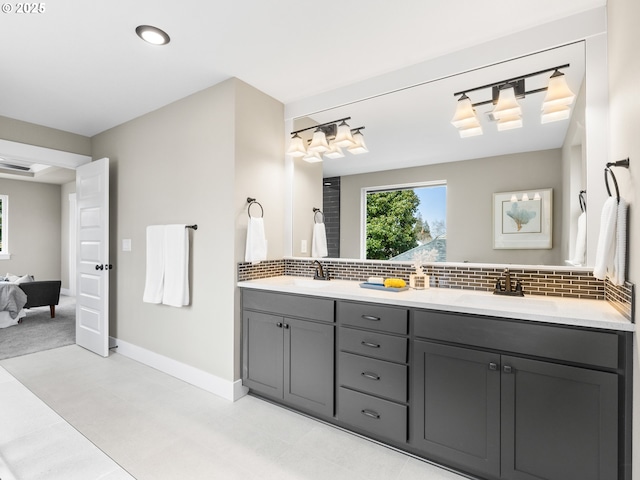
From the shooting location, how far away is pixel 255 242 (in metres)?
2.62

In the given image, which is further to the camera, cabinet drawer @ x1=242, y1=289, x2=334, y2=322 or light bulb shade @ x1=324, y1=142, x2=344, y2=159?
light bulb shade @ x1=324, y1=142, x2=344, y2=159

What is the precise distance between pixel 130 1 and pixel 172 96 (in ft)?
3.81

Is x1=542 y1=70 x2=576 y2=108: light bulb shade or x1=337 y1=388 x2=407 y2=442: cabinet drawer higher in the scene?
x1=542 y1=70 x2=576 y2=108: light bulb shade

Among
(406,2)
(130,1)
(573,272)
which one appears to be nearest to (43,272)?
(130,1)

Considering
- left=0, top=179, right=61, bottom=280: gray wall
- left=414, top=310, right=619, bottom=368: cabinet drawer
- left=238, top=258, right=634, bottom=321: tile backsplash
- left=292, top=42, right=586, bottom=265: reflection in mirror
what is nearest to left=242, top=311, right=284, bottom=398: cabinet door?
left=238, top=258, right=634, bottom=321: tile backsplash

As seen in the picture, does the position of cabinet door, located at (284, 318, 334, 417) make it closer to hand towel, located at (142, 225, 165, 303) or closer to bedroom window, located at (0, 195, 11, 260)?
hand towel, located at (142, 225, 165, 303)

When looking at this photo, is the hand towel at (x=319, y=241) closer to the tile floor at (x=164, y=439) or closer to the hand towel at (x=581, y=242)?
the tile floor at (x=164, y=439)

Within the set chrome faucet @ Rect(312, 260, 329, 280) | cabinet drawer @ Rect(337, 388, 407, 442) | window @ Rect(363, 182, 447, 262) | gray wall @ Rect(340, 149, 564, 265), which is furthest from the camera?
chrome faucet @ Rect(312, 260, 329, 280)

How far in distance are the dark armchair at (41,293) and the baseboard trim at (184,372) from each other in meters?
2.46

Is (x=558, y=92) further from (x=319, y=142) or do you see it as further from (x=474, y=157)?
(x=319, y=142)

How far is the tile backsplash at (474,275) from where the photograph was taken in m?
1.82

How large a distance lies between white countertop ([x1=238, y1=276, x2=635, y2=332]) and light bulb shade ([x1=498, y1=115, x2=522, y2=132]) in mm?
1047

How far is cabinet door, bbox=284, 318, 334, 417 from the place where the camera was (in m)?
2.16

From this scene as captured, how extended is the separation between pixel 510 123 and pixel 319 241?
1.62 m
